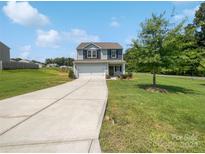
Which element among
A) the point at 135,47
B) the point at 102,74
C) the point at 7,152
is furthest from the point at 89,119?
the point at 102,74

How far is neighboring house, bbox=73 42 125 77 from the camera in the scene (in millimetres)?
35034

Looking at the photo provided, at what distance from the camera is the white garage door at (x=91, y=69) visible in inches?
1380

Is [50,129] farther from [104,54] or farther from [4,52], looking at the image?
[4,52]

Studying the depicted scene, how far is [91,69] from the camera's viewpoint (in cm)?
3512

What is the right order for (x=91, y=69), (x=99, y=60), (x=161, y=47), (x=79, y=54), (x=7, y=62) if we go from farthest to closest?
(x=7, y=62), (x=79, y=54), (x=99, y=60), (x=91, y=69), (x=161, y=47)

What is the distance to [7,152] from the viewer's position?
181 inches

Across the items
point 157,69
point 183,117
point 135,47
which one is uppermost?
point 135,47

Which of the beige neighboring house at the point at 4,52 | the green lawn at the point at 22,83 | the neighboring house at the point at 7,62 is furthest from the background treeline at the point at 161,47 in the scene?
the beige neighboring house at the point at 4,52

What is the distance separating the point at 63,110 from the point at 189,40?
14.8 meters

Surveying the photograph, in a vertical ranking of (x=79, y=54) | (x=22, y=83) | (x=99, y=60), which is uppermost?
(x=79, y=54)

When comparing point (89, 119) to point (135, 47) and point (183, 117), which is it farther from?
point (135, 47)

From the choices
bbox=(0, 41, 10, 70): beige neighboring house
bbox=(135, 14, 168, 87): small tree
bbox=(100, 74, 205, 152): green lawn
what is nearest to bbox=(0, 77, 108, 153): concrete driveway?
bbox=(100, 74, 205, 152): green lawn

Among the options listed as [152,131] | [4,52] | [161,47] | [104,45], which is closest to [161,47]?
[161,47]

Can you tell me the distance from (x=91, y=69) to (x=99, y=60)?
72.4 inches
